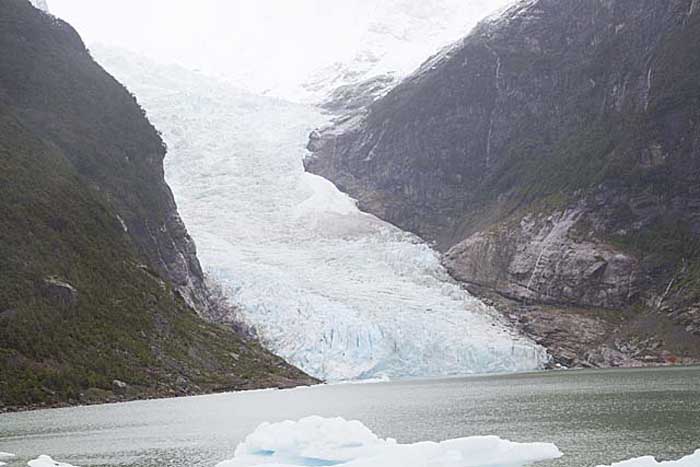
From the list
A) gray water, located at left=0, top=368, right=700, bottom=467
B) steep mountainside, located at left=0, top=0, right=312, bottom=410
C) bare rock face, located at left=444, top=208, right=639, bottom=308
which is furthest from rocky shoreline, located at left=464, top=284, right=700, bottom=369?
steep mountainside, located at left=0, top=0, right=312, bottom=410

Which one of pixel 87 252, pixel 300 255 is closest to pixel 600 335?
pixel 300 255

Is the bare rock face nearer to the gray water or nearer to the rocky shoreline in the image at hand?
the rocky shoreline

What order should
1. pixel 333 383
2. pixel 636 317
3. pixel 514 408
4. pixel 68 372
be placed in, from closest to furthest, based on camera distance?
pixel 514 408, pixel 68 372, pixel 333 383, pixel 636 317

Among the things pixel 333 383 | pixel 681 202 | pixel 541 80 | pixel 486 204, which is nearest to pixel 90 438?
pixel 333 383

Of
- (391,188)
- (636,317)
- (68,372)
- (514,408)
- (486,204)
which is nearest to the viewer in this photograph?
(514,408)

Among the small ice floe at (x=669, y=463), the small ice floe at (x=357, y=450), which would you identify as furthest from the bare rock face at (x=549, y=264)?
the small ice floe at (x=669, y=463)

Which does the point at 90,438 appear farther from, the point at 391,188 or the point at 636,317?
the point at 391,188

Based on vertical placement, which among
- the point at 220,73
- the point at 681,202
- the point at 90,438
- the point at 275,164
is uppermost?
the point at 220,73
